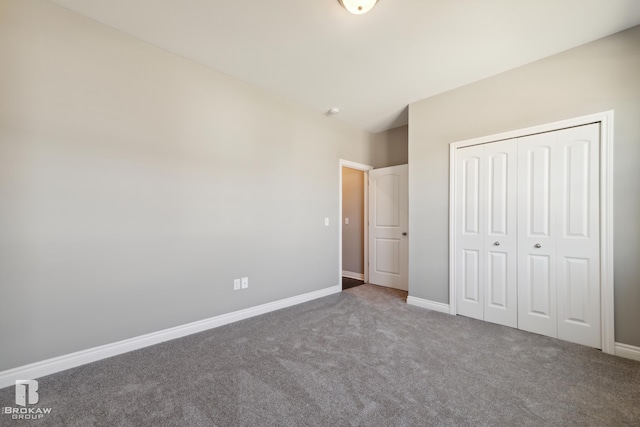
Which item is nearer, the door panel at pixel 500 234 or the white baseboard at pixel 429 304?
the door panel at pixel 500 234

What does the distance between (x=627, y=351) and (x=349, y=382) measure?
2312mm

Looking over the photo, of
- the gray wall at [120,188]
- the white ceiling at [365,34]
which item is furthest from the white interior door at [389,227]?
the gray wall at [120,188]

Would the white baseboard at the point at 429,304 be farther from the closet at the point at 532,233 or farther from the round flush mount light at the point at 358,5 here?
the round flush mount light at the point at 358,5

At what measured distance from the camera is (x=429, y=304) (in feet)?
10.8

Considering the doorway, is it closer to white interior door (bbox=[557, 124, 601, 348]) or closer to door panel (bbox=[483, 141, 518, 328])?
door panel (bbox=[483, 141, 518, 328])

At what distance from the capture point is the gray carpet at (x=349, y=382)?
58.9 inches

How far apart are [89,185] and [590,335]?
4.36m

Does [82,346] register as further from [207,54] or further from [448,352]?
[448,352]

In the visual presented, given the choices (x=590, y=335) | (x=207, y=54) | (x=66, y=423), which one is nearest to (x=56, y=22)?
(x=207, y=54)

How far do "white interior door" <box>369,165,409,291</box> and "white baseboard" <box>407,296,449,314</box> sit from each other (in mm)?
693

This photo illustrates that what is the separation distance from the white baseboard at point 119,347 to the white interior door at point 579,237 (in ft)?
9.56

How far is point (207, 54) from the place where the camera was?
250 centimetres

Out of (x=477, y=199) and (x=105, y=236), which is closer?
(x=105, y=236)

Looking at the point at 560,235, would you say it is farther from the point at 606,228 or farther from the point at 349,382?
the point at 349,382
